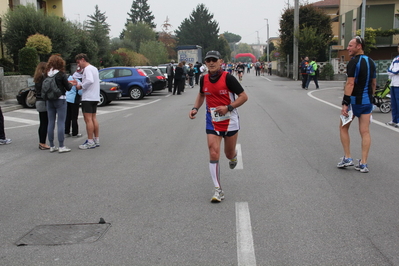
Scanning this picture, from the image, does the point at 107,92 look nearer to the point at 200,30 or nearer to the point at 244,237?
the point at 244,237

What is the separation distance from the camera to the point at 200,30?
341 ft

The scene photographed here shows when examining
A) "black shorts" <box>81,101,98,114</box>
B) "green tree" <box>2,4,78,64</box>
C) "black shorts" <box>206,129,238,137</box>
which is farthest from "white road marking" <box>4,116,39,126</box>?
"green tree" <box>2,4,78,64</box>

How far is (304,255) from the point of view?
378 centimetres

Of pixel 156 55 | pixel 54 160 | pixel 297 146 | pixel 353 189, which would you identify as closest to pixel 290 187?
pixel 353 189

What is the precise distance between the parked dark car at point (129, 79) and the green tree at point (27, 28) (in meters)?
Result: 8.20

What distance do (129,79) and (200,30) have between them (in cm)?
8617

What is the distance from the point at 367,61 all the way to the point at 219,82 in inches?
99.8

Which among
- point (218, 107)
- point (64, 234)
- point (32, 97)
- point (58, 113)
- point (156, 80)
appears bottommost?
point (64, 234)

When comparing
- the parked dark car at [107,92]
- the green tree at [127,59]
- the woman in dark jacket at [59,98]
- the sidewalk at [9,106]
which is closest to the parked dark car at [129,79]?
the parked dark car at [107,92]

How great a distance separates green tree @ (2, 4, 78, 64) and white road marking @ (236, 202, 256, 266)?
2362cm

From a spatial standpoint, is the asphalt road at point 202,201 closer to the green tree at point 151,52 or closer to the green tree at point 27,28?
the green tree at point 27,28

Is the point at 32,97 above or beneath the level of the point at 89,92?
beneath

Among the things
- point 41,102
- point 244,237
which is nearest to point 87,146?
point 41,102

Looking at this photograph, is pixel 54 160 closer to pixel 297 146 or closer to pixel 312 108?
pixel 297 146
